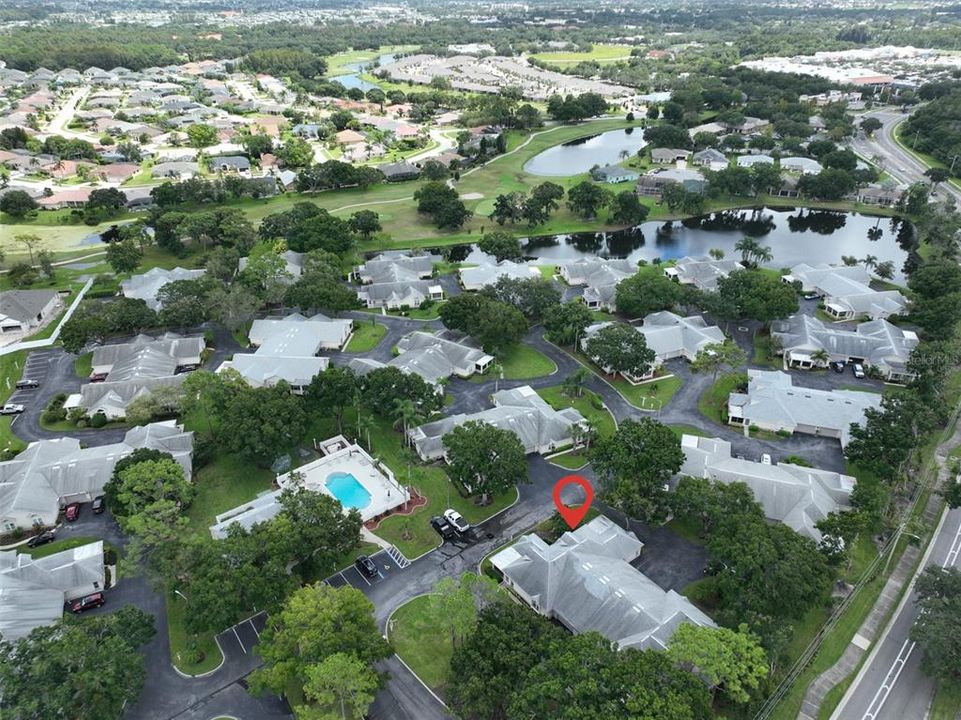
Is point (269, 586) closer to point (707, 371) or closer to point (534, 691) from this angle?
point (534, 691)

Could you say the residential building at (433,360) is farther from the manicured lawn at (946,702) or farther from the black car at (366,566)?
the manicured lawn at (946,702)

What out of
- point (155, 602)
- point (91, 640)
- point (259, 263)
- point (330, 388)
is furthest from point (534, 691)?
point (259, 263)

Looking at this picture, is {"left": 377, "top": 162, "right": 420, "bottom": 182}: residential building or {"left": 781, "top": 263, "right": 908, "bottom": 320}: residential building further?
{"left": 377, "top": 162, "right": 420, "bottom": 182}: residential building

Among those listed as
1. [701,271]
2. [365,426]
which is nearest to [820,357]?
[701,271]

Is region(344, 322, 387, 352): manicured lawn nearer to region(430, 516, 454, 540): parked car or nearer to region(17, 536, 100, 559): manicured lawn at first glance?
region(430, 516, 454, 540): parked car

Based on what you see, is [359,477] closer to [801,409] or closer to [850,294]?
[801,409]

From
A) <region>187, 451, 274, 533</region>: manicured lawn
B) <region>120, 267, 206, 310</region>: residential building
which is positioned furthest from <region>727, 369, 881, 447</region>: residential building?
<region>120, 267, 206, 310</region>: residential building
